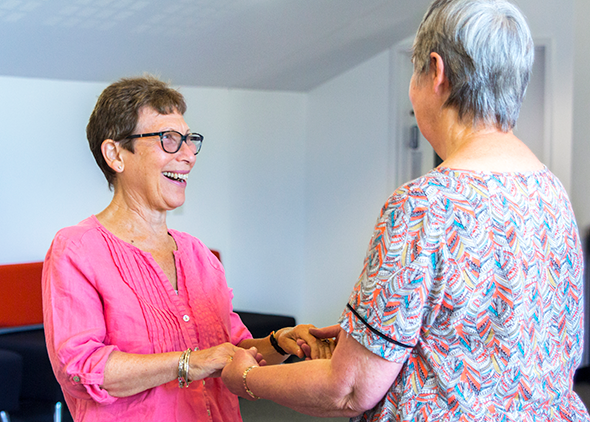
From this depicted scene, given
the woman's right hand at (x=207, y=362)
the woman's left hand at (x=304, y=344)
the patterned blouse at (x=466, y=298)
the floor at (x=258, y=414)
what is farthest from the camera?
the floor at (x=258, y=414)

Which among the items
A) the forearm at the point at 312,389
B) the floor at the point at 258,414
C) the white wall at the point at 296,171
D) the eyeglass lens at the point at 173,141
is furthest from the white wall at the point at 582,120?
the forearm at the point at 312,389

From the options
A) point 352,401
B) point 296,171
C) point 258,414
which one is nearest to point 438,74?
point 352,401

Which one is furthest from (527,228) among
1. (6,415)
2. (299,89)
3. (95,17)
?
(299,89)

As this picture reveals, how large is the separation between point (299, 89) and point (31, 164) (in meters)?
2.44

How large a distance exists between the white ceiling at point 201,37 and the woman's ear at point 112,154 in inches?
64.4

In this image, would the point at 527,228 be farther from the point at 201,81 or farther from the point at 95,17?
the point at 201,81

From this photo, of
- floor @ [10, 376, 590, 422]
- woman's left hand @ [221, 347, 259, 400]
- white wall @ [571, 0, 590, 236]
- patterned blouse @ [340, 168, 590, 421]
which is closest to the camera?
patterned blouse @ [340, 168, 590, 421]

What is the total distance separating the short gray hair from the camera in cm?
106

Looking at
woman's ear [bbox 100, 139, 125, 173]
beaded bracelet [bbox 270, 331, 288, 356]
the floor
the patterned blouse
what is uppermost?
woman's ear [bbox 100, 139, 125, 173]

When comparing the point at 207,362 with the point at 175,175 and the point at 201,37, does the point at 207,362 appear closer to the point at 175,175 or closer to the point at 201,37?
the point at 175,175

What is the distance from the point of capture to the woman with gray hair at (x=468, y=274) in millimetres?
1007

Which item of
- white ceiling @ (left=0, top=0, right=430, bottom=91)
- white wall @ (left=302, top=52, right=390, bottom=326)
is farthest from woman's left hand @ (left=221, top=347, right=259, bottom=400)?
white wall @ (left=302, top=52, right=390, bottom=326)

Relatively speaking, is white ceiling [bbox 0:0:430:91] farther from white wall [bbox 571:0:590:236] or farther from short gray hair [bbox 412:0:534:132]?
short gray hair [bbox 412:0:534:132]

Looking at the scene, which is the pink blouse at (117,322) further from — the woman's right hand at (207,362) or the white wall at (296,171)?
the white wall at (296,171)
